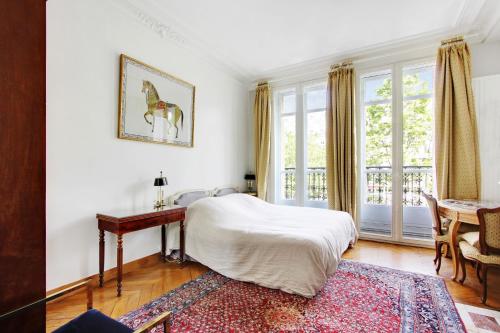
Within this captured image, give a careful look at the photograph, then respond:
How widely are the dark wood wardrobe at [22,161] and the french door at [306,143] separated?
4.15 m

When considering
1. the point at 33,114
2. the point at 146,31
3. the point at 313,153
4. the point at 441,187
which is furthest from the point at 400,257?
the point at 146,31

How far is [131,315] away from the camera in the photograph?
1.96 meters

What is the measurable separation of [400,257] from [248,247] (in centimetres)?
222

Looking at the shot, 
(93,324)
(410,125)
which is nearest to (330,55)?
(410,125)

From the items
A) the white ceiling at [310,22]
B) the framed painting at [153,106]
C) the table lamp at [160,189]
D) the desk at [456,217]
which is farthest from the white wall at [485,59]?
the table lamp at [160,189]

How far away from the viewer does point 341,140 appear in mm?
4148

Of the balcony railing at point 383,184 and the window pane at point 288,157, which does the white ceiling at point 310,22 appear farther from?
the balcony railing at point 383,184

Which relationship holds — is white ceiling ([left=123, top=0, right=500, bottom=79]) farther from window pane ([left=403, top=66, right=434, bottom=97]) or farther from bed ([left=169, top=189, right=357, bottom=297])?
bed ([left=169, top=189, right=357, bottom=297])

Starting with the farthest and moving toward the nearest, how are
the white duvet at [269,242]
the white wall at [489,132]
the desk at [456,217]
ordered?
the white wall at [489,132]
the desk at [456,217]
the white duvet at [269,242]

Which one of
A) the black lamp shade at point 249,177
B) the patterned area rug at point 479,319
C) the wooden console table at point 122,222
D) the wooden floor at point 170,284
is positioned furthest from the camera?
the black lamp shade at point 249,177

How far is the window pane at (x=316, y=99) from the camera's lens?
185 inches

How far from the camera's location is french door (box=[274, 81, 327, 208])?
4.70m

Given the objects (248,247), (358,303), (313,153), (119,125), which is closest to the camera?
(358,303)

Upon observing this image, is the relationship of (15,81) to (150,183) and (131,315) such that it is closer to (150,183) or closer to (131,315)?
(131,315)
